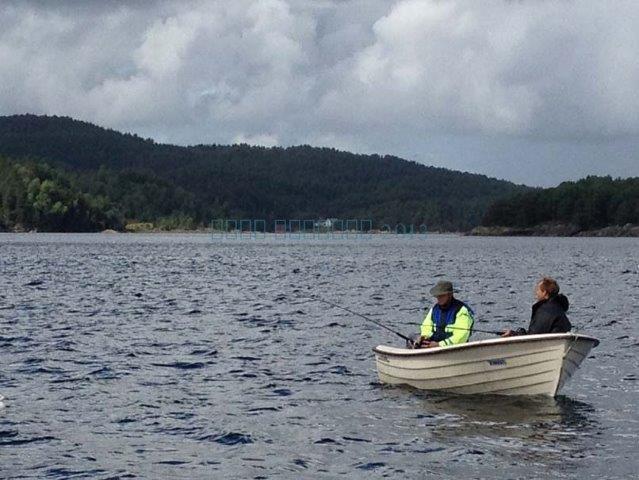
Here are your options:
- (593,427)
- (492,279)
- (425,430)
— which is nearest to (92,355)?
(425,430)

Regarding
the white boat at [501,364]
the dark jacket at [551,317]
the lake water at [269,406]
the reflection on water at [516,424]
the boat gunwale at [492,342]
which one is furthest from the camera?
the dark jacket at [551,317]

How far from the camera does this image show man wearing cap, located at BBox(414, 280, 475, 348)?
23969 millimetres

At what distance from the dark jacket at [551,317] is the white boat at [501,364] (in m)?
0.42

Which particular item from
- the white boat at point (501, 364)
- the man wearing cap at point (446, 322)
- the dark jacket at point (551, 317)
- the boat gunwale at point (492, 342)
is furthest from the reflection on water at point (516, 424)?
the dark jacket at point (551, 317)

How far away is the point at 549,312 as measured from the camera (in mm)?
22562

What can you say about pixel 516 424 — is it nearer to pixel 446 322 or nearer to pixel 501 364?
pixel 501 364

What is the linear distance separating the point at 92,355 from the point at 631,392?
15123mm

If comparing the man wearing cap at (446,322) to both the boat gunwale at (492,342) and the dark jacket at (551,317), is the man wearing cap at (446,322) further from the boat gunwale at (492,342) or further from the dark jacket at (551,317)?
the dark jacket at (551,317)

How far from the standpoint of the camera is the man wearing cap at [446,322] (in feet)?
78.6

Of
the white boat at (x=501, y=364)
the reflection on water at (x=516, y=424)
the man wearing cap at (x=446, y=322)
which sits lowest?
the reflection on water at (x=516, y=424)

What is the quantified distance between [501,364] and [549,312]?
1.54 m

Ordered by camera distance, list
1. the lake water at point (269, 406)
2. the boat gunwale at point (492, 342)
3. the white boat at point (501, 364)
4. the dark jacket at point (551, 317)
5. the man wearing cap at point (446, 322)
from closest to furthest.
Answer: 1. the lake water at point (269, 406)
2. the boat gunwale at point (492, 342)
3. the white boat at point (501, 364)
4. the dark jacket at point (551, 317)
5. the man wearing cap at point (446, 322)

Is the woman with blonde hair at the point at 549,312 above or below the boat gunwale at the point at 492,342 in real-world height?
above

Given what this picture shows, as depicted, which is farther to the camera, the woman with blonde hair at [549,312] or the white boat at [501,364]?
the woman with blonde hair at [549,312]
